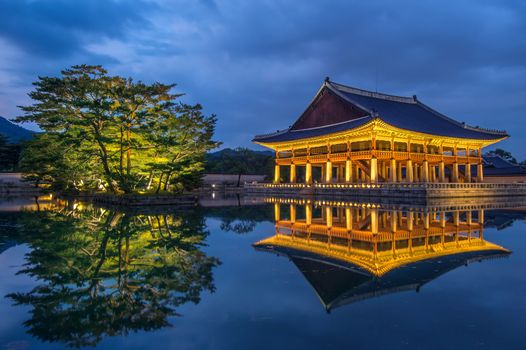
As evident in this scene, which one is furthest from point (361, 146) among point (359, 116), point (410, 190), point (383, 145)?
point (410, 190)

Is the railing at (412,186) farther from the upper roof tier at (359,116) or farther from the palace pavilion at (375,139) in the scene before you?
the upper roof tier at (359,116)

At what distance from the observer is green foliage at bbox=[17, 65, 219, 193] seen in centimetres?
2764

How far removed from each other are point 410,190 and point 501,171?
108ft

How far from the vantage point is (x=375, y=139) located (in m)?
38.8

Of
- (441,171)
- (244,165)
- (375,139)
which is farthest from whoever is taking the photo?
(244,165)

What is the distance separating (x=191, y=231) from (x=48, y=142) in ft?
91.0

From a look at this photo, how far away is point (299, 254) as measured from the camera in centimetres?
1009

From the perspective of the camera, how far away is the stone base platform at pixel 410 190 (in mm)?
32125

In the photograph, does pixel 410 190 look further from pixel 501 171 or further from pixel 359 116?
pixel 501 171

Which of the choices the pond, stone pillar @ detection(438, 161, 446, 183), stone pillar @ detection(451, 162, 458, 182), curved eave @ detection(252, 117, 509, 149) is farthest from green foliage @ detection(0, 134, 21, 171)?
stone pillar @ detection(451, 162, 458, 182)

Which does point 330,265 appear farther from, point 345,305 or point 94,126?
point 94,126

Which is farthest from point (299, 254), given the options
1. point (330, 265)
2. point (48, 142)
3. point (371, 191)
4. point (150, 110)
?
point (48, 142)

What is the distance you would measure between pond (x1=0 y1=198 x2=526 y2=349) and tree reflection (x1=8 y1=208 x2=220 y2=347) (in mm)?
30

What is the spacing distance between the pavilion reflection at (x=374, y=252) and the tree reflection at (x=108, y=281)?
92.3 inches
